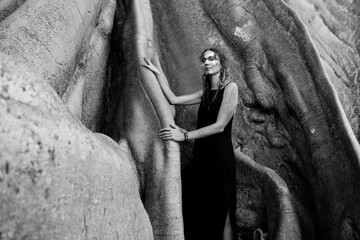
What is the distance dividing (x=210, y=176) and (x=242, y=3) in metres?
1.67

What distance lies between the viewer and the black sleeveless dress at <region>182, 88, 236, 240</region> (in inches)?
119

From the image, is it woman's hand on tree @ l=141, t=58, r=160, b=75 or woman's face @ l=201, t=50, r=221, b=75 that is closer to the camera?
woman's face @ l=201, t=50, r=221, b=75

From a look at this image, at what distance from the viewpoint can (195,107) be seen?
367 centimetres

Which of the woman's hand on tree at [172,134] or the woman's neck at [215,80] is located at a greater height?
the woman's neck at [215,80]

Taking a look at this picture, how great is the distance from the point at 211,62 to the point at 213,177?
79cm

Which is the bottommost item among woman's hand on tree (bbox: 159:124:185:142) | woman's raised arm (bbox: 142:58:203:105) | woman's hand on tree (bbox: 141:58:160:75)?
woman's hand on tree (bbox: 159:124:185:142)

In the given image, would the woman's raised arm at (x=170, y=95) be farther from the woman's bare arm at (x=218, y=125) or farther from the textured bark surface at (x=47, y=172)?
the textured bark surface at (x=47, y=172)

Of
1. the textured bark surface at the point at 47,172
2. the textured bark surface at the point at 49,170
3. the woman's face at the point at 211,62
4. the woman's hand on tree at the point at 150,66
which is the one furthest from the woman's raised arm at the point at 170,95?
the textured bark surface at the point at 47,172

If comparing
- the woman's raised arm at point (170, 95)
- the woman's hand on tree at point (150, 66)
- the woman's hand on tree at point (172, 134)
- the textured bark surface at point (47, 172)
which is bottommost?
the textured bark surface at point (47, 172)

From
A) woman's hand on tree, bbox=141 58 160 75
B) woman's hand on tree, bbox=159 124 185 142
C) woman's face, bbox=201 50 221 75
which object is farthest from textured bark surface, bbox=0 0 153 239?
woman's face, bbox=201 50 221 75

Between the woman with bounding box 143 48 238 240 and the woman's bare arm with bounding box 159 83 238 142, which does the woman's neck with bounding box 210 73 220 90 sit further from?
the woman's bare arm with bounding box 159 83 238 142

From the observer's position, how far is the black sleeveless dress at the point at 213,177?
302 centimetres

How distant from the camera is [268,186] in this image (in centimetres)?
323

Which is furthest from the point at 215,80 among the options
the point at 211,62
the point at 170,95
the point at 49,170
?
the point at 49,170
